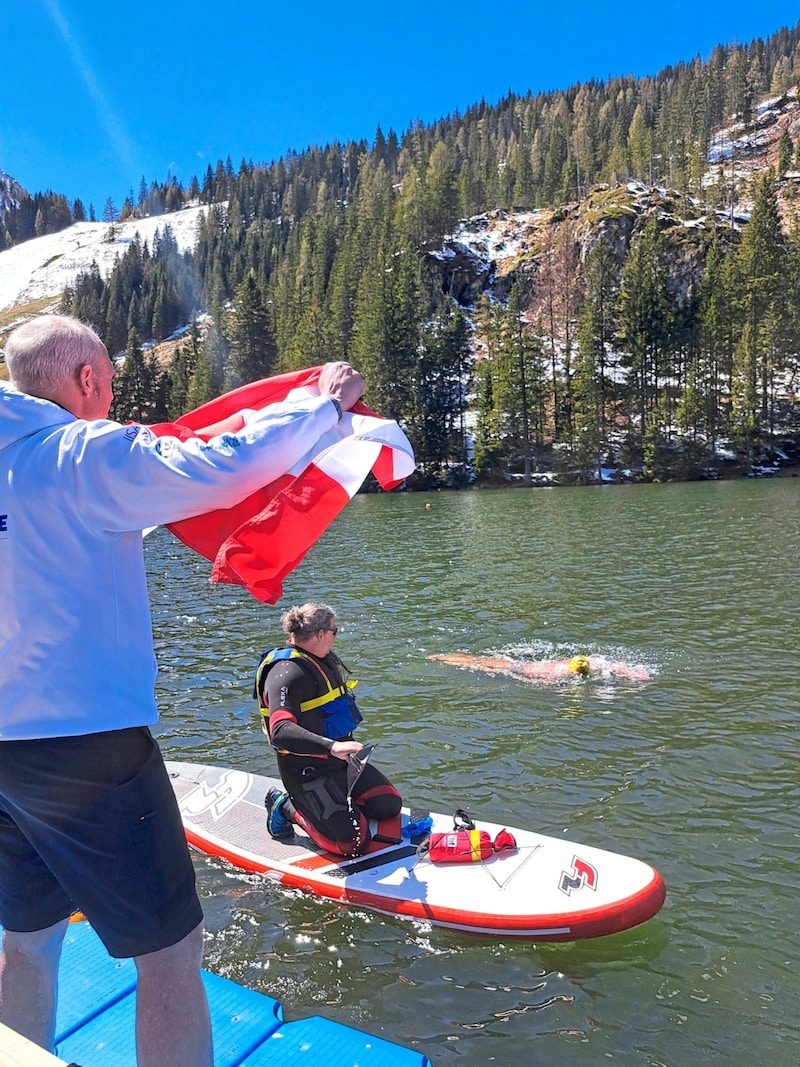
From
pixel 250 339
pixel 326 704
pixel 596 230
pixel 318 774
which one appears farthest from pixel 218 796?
pixel 596 230

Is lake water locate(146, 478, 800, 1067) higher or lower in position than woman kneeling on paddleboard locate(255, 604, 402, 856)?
lower

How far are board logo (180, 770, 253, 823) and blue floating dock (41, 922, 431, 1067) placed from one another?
3.81m

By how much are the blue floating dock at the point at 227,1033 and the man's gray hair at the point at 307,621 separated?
10.00ft

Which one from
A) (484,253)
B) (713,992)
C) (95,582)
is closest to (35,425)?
(95,582)

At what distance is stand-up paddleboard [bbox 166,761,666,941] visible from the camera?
5.98 meters

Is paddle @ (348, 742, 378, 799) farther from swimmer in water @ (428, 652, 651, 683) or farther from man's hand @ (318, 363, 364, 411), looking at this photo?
swimmer in water @ (428, 652, 651, 683)

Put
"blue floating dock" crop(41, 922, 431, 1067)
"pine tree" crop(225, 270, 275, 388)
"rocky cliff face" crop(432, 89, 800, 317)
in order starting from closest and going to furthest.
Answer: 1. "blue floating dock" crop(41, 922, 431, 1067)
2. "rocky cliff face" crop(432, 89, 800, 317)
3. "pine tree" crop(225, 270, 275, 388)

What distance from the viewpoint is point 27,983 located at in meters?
2.84

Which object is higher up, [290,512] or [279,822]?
[290,512]

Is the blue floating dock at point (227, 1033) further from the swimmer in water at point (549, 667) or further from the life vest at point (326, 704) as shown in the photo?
the swimmer in water at point (549, 667)

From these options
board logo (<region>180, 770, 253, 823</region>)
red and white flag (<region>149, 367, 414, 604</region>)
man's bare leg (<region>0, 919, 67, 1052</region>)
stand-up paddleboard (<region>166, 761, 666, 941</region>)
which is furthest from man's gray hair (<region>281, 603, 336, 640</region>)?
man's bare leg (<region>0, 919, 67, 1052</region>)

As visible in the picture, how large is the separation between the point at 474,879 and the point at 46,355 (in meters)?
5.62

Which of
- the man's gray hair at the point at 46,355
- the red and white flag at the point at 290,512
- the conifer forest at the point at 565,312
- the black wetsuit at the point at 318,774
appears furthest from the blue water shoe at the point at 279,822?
the conifer forest at the point at 565,312

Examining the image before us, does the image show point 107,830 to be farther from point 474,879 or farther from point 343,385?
point 474,879
